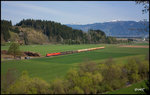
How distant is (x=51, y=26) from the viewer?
401ft

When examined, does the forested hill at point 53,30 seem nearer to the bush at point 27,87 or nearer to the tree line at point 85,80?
the tree line at point 85,80

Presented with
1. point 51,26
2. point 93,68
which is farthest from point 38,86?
point 51,26

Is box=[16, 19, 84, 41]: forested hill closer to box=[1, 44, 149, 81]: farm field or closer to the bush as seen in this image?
box=[1, 44, 149, 81]: farm field

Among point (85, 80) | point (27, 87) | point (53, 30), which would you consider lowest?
point (85, 80)

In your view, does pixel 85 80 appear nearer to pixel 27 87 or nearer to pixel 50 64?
pixel 27 87

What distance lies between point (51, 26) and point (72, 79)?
103041 millimetres

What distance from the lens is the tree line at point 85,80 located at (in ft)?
60.7

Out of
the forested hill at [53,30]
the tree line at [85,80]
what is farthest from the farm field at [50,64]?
the forested hill at [53,30]

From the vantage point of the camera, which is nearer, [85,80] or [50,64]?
[85,80]

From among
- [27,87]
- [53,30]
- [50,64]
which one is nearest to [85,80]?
[27,87]

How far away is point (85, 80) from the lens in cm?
2230

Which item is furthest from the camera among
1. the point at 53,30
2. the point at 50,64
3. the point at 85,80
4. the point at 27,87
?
the point at 53,30

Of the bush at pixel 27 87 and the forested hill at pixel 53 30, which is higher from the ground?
the forested hill at pixel 53 30

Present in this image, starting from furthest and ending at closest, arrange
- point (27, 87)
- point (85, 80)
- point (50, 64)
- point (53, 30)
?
point (53, 30) → point (50, 64) → point (85, 80) → point (27, 87)
